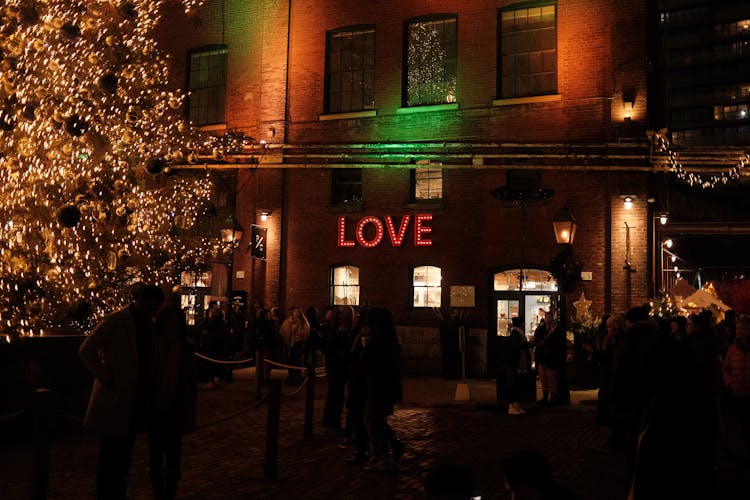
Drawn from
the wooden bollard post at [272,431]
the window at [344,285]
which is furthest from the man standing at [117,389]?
the window at [344,285]

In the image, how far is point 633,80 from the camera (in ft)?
59.2

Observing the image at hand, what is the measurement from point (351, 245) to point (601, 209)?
22.3ft

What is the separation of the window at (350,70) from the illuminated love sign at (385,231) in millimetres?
3398

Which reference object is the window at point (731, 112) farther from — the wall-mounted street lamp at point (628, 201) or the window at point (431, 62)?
the wall-mounted street lamp at point (628, 201)

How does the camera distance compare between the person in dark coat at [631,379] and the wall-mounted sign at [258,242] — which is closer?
the person in dark coat at [631,379]

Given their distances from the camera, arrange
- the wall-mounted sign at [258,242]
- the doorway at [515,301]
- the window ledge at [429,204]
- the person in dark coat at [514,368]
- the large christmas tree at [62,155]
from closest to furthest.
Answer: the large christmas tree at [62,155] → the person in dark coat at [514,368] → the doorway at [515,301] → the wall-mounted sign at [258,242] → the window ledge at [429,204]

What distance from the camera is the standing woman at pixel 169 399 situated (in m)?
6.36

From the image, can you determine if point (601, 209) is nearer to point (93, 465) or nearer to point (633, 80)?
point (633, 80)

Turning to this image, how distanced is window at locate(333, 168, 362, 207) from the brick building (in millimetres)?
61

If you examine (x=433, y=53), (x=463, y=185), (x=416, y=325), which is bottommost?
(x=416, y=325)

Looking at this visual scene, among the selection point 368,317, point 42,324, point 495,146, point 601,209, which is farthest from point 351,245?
point 368,317

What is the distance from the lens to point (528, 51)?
63.7 ft

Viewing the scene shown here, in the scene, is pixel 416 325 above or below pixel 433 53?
below

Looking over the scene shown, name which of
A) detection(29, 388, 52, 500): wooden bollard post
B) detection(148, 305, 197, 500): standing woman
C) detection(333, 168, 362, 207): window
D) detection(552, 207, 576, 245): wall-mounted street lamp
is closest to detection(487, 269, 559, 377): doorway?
detection(552, 207, 576, 245): wall-mounted street lamp
